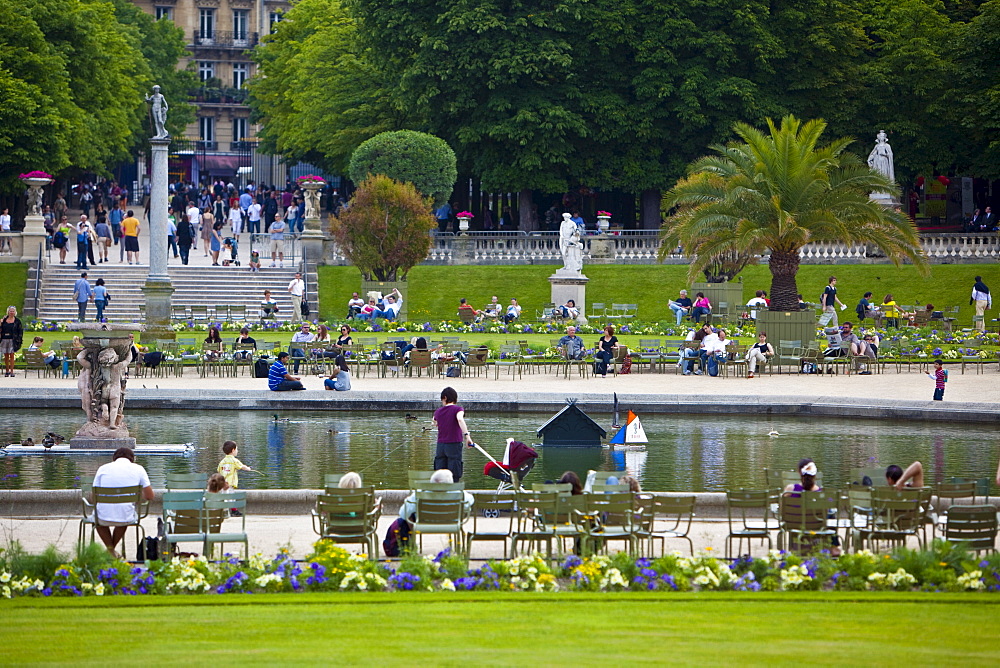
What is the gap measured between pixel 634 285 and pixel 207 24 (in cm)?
5089

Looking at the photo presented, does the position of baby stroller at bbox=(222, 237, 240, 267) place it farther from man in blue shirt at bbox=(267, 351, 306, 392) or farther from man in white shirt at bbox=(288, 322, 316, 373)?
man in blue shirt at bbox=(267, 351, 306, 392)

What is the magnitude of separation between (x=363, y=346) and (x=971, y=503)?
703 inches

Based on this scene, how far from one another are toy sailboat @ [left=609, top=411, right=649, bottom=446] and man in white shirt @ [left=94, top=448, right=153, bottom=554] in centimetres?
951

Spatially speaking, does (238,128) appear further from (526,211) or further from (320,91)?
(526,211)

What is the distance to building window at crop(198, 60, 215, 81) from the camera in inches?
3514

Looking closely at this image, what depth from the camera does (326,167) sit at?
65.9 meters

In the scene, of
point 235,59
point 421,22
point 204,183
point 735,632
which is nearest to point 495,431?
point 735,632

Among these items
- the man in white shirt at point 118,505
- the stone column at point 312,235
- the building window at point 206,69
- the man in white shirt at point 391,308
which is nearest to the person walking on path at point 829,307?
the man in white shirt at point 391,308

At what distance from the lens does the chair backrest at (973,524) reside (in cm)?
1426

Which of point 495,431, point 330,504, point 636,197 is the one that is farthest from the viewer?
point 636,197

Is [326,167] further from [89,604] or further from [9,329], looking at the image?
[89,604]

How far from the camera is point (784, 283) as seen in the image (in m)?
34.9

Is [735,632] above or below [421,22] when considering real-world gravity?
below

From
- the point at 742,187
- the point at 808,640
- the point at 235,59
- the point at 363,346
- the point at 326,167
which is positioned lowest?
the point at 808,640
